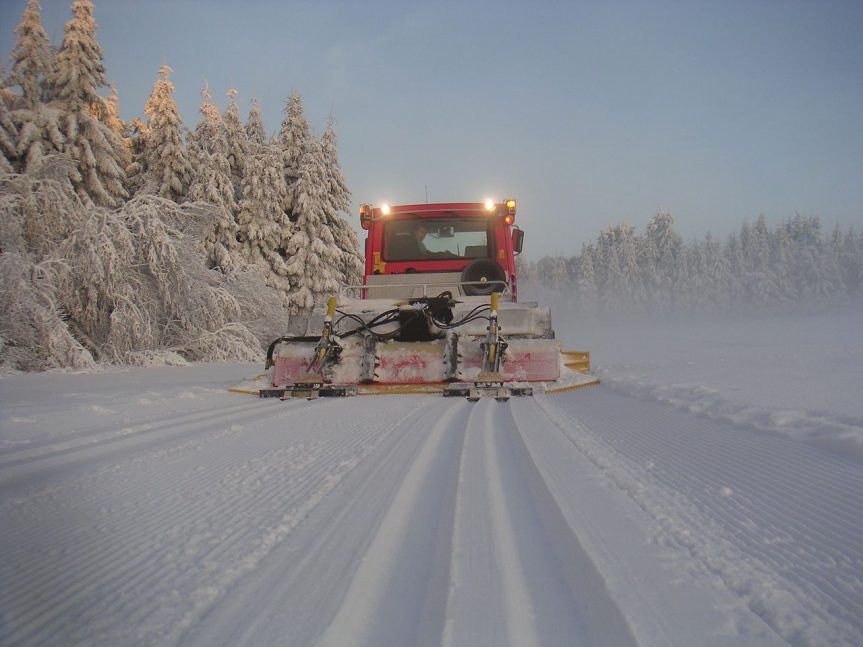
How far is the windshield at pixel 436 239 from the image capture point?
783 centimetres

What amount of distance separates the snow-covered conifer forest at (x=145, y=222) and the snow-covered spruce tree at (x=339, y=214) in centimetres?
8

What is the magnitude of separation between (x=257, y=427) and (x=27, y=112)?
16975mm

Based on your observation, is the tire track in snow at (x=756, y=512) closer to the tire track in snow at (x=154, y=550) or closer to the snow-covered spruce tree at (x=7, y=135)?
the tire track in snow at (x=154, y=550)

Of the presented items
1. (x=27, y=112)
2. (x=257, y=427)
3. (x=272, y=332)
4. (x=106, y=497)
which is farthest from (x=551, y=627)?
(x=27, y=112)

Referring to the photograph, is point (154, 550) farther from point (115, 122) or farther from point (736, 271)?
point (736, 271)

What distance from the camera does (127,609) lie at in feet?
4.51

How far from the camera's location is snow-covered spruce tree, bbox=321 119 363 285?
74.5ft

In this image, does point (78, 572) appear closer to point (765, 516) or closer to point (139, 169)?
point (765, 516)

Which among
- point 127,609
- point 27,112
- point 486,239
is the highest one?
point 27,112

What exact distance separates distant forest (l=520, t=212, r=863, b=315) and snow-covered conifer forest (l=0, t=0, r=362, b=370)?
43.7 m

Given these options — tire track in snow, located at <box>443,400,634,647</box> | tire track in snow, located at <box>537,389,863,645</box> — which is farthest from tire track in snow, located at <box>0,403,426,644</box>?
tire track in snow, located at <box>537,389,863,645</box>

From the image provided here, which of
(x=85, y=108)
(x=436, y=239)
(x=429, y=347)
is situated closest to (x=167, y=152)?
(x=85, y=108)

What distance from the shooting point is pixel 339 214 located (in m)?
23.2

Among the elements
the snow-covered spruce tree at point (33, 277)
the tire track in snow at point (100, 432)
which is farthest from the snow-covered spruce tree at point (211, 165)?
the tire track in snow at point (100, 432)
